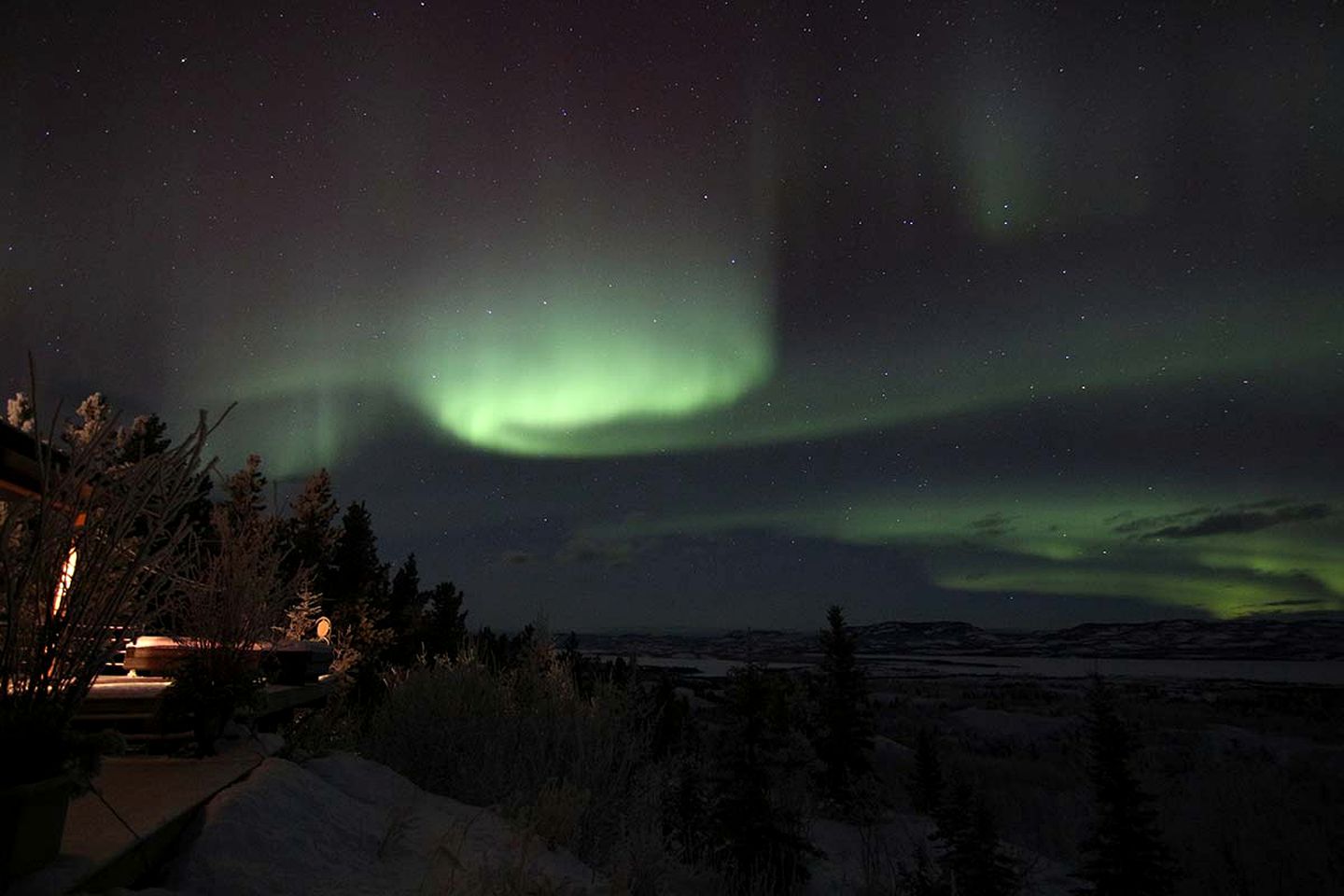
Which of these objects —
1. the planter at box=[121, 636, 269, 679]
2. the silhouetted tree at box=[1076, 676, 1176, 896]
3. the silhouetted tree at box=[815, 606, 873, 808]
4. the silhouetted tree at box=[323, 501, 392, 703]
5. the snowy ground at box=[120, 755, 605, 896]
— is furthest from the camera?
the silhouetted tree at box=[815, 606, 873, 808]

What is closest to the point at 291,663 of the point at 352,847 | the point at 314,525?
the point at 352,847

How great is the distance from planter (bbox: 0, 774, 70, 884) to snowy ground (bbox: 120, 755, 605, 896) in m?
0.42

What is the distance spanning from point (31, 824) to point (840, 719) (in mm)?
25927

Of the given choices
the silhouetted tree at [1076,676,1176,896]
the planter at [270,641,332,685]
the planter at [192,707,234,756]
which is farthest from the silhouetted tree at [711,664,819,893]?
the silhouetted tree at [1076,676,1176,896]

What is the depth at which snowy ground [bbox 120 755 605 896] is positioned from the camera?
343cm

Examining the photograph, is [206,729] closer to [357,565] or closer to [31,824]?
[31,824]

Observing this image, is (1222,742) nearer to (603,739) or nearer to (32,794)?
Result: (603,739)

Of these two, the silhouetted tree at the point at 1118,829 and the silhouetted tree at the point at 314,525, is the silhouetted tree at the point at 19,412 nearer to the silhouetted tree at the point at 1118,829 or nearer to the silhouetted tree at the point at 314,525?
the silhouetted tree at the point at 314,525

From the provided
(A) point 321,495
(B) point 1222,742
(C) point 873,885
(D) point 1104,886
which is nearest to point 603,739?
(C) point 873,885

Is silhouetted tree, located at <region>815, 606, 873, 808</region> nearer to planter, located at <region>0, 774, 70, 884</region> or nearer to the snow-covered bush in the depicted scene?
the snow-covered bush

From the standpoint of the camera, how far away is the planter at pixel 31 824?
2.52m

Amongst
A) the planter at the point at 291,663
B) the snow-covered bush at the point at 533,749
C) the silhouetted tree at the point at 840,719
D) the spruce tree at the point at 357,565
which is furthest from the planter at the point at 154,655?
the silhouetted tree at the point at 840,719

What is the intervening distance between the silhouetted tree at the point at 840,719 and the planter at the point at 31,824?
76.2 feet

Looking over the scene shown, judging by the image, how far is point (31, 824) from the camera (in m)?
2.64
